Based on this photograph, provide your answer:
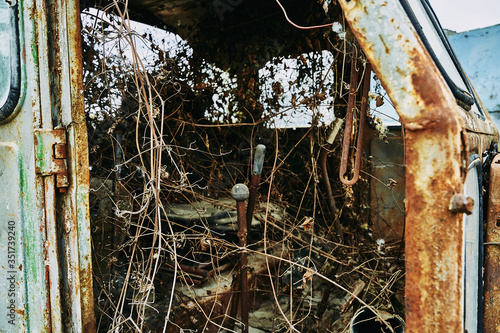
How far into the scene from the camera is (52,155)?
1.42 metres

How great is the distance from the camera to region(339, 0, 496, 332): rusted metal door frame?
2.84 ft

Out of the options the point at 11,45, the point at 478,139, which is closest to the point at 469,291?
the point at 478,139

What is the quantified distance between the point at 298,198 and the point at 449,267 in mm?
3131

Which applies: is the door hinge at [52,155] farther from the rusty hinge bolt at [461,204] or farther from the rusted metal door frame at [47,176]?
the rusty hinge bolt at [461,204]

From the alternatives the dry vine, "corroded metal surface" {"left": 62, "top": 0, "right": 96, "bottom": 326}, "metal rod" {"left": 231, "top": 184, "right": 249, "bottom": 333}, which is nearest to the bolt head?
"metal rod" {"left": 231, "top": 184, "right": 249, "bottom": 333}

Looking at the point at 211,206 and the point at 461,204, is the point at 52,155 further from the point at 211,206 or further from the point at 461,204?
the point at 211,206

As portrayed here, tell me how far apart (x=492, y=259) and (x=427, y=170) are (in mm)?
912

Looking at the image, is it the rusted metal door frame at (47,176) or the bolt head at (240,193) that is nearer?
the rusted metal door frame at (47,176)

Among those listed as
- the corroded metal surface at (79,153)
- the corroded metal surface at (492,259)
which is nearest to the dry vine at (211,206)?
the corroded metal surface at (79,153)

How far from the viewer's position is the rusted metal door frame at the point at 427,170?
2.84 ft

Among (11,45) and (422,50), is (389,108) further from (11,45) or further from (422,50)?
(11,45)

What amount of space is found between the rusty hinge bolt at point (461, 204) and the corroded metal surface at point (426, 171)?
15 millimetres

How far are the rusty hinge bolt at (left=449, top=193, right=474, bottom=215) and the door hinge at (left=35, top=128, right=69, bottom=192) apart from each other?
1433mm

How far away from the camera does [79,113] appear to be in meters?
1.49
